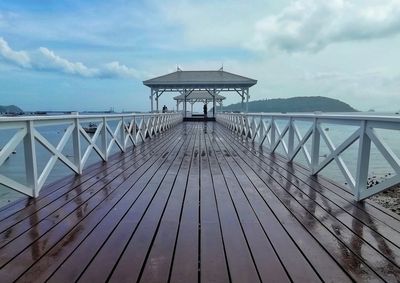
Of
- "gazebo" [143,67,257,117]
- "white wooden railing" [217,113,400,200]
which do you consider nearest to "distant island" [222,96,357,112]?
"gazebo" [143,67,257,117]

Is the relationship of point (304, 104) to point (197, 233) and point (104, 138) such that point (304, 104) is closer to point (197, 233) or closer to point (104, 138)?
point (104, 138)

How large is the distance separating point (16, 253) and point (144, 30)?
13.7 m

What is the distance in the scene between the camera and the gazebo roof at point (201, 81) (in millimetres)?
22359

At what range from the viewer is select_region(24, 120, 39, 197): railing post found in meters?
3.17

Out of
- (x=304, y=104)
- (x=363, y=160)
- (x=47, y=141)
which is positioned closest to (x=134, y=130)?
(x=47, y=141)

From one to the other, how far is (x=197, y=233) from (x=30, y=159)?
2.07 meters

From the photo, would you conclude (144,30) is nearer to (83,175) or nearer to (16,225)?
(83,175)

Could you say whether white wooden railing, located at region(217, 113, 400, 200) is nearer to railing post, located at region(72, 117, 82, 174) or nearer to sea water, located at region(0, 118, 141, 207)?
railing post, located at region(72, 117, 82, 174)

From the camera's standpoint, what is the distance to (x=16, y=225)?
250 centimetres

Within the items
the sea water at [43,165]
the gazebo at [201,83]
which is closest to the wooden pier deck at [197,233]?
the sea water at [43,165]

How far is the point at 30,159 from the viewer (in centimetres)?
322

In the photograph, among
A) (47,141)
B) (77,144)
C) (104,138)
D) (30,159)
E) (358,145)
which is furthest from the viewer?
(104,138)

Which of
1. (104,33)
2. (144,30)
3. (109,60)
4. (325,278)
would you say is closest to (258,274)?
(325,278)

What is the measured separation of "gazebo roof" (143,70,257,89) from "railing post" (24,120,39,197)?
19.6 metres
